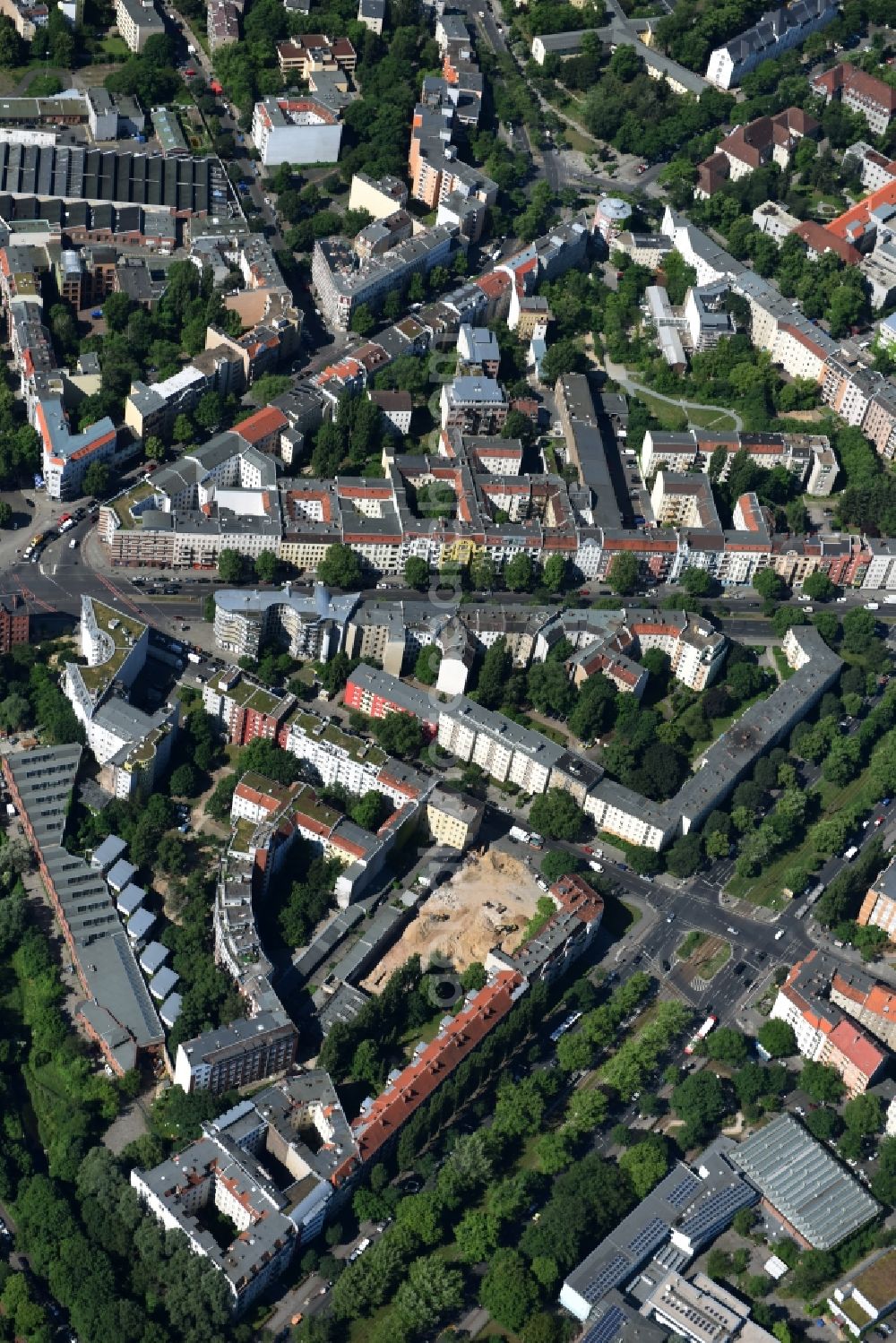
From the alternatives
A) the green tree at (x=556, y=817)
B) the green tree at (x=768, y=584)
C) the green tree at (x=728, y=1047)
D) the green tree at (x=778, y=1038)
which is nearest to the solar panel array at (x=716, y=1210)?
the green tree at (x=728, y=1047)

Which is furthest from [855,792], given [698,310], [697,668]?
[698,310]

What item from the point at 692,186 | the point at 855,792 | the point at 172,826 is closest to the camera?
the point at 172,826

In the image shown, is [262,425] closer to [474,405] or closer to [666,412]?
[474,405]

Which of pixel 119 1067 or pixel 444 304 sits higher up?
pixel 444 304

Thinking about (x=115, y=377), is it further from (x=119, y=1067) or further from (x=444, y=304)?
(x=119, y=1067)

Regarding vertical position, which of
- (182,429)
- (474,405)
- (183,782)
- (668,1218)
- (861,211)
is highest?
(861,211)

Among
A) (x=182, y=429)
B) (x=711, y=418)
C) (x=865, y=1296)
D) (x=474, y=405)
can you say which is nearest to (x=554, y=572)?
(x=474, y=405)
